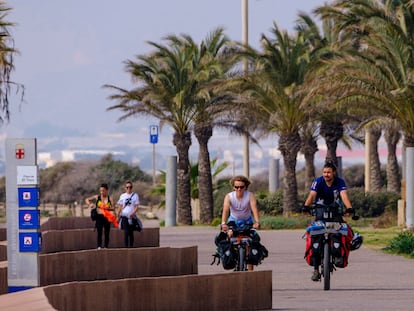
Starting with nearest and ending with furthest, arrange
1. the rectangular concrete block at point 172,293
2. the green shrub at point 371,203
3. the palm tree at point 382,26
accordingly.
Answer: the rectangular concrete block at point 172,293 → the palm tree at point 382,26 → the green shrub at point 371,203

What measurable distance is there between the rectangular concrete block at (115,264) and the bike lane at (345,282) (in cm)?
151

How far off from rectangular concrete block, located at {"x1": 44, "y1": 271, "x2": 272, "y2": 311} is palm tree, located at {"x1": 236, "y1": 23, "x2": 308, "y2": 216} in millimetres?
33449

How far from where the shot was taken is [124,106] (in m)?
55.2

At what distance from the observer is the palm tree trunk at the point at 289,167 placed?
171 ft

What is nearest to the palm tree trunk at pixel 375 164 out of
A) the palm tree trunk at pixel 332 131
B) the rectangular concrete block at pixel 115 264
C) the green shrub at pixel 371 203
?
the green shrub at pixel 371 203

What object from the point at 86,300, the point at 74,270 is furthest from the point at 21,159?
the point at 74,270

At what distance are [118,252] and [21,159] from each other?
17.2 ft

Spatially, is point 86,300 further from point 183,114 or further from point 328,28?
point 328,28

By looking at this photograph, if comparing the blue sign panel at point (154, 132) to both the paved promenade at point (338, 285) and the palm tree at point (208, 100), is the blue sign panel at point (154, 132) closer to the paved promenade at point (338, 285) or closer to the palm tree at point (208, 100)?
the palm tree at point (208, 100)

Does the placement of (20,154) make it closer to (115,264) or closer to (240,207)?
(240,207)

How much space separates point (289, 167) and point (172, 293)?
38.3m

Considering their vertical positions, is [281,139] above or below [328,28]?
below

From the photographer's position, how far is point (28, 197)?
1538cm

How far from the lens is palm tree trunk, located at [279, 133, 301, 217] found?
2051 inches
